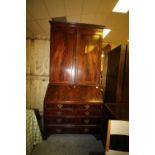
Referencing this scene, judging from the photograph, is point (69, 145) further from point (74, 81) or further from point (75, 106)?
point (74, 81)

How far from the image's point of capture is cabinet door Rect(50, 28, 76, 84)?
2.66m

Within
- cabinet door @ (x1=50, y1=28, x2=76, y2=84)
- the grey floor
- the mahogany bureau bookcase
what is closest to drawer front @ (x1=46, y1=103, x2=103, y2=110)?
the mahogany bureau bookcase

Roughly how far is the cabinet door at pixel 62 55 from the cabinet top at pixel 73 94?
0.15 meters

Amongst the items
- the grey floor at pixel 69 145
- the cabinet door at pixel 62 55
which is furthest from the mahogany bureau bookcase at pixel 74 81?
the grey floor at pixel 69 145

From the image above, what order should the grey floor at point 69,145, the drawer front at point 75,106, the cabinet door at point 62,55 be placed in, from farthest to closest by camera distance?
1. the cabinet door at point 62,55
2. the drawer front at point 75,106
3. the grey floor at point 69,145

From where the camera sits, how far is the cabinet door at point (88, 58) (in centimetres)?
271

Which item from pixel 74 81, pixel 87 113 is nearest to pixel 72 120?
pixel 87 113

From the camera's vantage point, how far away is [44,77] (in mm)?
3727

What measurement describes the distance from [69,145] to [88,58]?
5.47ft

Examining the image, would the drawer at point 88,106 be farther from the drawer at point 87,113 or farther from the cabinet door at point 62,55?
the cabinet door at point 62,55

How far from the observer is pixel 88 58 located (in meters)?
2.75

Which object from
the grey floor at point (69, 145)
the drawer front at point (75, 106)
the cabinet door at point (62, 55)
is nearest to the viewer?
the grey floor at point (69, 145)

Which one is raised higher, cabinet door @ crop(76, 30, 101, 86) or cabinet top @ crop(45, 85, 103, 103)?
cabinet door @ crop(76, 30, 101, 86)

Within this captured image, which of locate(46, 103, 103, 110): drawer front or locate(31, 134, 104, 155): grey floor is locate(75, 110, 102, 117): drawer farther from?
locate(31, 134, 104, 155): grey floor
